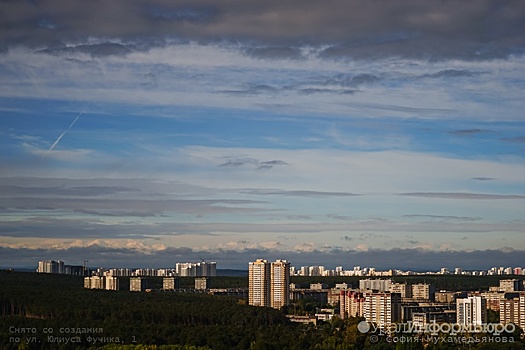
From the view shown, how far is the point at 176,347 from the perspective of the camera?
30453 millimetres

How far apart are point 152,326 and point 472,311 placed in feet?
52.7

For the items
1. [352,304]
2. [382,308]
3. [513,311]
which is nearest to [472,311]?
[513,311]

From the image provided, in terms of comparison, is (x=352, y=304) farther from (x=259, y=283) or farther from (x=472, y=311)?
(x=259, y=283)

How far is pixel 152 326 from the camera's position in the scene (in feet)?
118

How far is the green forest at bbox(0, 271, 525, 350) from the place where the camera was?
3084 centimetres

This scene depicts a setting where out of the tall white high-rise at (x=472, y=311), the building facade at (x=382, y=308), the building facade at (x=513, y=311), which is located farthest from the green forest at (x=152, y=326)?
the building facade at (x=513, y=311)

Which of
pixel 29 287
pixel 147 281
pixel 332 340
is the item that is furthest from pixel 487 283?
pixel 332 340

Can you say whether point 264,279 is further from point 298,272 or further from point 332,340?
point 298,272

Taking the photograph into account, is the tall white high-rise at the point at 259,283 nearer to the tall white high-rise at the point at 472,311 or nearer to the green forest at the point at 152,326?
the green forest at the point at 152,326

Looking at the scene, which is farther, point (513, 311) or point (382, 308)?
point (382, 308)

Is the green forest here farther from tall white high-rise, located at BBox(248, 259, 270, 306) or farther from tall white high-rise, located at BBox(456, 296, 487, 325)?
tall white high-rise, located at BBox(248, 259, 270, 306)

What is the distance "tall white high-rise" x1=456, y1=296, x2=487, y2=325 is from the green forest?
5.43 m

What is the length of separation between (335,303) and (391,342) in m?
26.6

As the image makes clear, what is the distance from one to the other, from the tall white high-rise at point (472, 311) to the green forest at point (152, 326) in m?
5.43
